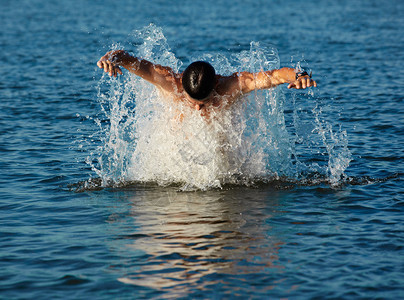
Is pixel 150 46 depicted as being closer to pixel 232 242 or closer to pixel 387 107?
pixel 232 242

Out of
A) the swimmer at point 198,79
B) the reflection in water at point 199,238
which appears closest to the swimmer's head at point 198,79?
the swimmer at point 198,79

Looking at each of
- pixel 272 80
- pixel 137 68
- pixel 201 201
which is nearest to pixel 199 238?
pixel 201 201

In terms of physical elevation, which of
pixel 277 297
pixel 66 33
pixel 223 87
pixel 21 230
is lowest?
pixel 277 297

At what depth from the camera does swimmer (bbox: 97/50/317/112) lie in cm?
843

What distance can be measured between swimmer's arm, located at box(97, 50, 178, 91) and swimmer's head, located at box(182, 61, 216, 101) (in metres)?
0.55

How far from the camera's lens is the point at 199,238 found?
24.0 ft

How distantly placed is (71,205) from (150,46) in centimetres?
343

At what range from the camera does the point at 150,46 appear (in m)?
10.6

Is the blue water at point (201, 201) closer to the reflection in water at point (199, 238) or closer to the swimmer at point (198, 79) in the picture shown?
the reflection in water at point (199, 238)

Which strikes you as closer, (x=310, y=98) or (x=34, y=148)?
(x=34, y=148)

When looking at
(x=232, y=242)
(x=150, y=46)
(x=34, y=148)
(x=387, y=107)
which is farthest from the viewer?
(x=387, y=107)

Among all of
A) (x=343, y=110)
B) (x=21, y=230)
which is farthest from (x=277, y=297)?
(x=343, y=110)

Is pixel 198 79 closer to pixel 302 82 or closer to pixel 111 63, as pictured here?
→ pixel 111 63

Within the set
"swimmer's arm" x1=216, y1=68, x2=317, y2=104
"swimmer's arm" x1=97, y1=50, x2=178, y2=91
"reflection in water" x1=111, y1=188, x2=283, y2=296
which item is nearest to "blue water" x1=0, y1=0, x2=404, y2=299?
"reflection in water" x1=111, y1=188, x2=283, y2=296
